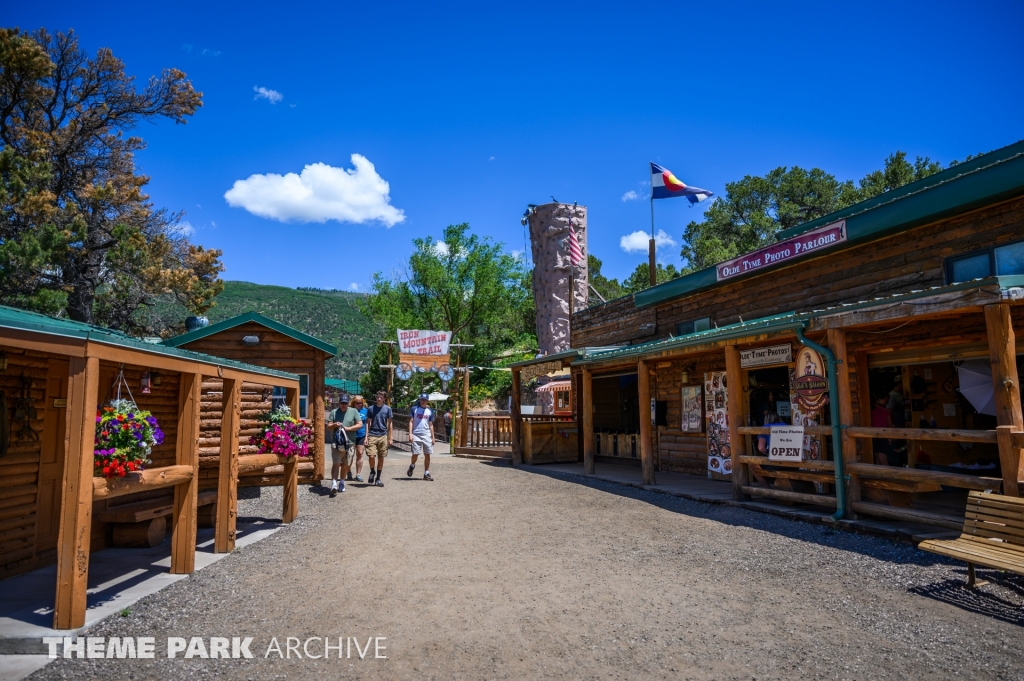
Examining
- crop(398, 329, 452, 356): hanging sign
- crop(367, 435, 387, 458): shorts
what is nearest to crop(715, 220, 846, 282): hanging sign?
crop(367, 435, 387, 458): shorts

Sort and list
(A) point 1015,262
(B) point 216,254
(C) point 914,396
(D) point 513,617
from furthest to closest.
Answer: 1. (B) point 216,254
2. (C) point 914,396
3. (A) point 1015,262
4. (D) point 513,617

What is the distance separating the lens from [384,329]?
43.0 meters

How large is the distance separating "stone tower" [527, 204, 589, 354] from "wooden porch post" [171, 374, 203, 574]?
65.4ft

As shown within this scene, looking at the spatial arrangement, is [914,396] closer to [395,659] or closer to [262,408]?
[395,659]

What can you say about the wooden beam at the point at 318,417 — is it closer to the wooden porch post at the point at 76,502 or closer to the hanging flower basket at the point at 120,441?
the hanging flower basket at the point at 120,441

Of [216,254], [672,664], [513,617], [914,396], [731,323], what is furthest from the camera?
[216,254]

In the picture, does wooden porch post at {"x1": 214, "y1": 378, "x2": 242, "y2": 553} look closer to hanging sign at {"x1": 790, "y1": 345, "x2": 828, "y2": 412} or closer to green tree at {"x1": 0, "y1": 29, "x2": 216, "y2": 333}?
hanging sign at {"x1": 790, "y1": 345, "x2": 828, "y2": 412}

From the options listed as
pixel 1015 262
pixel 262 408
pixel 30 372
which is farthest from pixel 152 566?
pixel 1015 262

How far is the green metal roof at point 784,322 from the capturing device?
606 cm

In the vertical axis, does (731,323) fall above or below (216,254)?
below

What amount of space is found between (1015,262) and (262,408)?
37.4 ft

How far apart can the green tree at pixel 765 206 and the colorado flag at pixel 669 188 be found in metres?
14.7

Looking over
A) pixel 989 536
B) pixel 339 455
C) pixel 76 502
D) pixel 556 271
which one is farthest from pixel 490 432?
pixel 76 502

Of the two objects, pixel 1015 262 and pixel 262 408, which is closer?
pixel 1015 262
